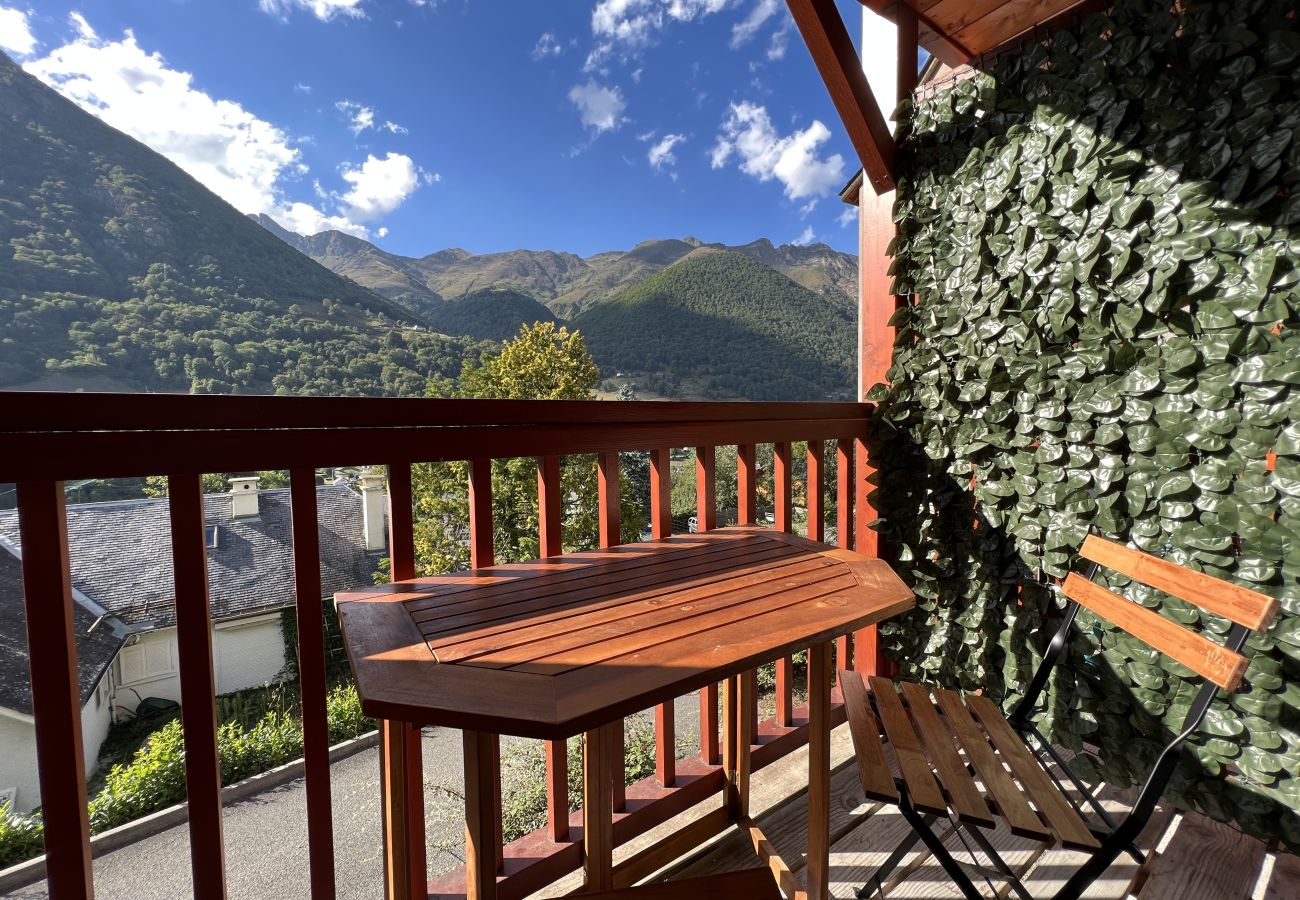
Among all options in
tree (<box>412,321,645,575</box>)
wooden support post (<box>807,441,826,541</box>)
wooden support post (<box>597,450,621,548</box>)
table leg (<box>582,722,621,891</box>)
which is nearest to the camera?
table leg (<box>582,722,621,891</box>)

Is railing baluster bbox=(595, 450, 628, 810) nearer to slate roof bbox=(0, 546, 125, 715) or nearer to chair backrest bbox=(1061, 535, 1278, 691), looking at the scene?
chair backrest bbox=(1061, 535, 1278, 691)

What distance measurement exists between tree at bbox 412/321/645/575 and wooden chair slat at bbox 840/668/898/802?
11.5 metres

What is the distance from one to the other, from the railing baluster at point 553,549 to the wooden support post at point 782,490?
79 centimetres

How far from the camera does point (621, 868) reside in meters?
1.41

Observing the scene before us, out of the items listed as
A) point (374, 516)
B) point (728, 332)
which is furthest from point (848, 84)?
point (728, 332)

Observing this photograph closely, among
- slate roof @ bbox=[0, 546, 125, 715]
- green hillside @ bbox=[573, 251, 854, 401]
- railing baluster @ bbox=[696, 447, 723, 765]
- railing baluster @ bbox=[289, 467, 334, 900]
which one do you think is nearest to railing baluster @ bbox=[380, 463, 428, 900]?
railing baluster @ bbox=[289, 467, 334, 900]

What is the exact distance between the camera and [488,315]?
31.6 metres

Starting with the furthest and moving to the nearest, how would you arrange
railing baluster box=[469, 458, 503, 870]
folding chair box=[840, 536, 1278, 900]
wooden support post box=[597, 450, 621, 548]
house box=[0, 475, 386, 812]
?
house box=[0, 475, 386, 812], wooden support post box=[597, 450, 621, 548], railing baluster box=[469, 458, 503, 870], folding chair box=[840, 536, 1278, 900]

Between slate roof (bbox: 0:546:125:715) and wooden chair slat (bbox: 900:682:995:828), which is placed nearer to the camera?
wooden chair slat (bbox: 900:682:995:828)

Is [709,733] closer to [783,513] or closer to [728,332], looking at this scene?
[783,513]

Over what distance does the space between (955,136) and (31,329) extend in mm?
27731

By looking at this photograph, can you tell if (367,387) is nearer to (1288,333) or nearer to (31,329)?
(31,329)

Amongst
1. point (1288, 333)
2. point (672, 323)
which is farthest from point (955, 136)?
point (672, 323)

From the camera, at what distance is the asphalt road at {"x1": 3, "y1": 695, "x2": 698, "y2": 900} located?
7.85m
